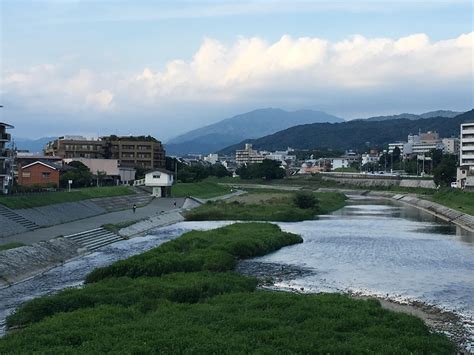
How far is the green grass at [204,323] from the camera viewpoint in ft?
44.0

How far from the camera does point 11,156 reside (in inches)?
2303

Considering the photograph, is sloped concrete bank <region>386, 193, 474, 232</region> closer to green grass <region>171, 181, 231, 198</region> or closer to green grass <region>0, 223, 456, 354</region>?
green grass <region>171, 181, 231, 198</region>

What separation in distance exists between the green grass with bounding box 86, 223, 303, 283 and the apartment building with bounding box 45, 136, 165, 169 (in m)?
65.5

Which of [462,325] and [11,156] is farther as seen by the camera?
[11,156]

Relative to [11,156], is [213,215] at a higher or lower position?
lower

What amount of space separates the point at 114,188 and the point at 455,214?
3653 cm

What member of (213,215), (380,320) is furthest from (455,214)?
(380,320)

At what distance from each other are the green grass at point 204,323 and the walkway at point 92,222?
43.9 feet

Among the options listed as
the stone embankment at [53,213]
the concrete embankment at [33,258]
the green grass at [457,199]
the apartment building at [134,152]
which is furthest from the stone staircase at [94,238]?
the apartment building at [134,152]

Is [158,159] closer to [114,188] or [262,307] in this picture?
[114,188]

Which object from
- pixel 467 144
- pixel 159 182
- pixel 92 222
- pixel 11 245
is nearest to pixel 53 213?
pixel 92 222

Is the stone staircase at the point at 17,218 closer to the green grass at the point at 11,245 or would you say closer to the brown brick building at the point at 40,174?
the green grass at the point at 11,245

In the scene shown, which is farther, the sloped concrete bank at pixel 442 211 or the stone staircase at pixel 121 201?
the stone staircase at pixel 121 201

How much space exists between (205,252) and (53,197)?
23950mm
